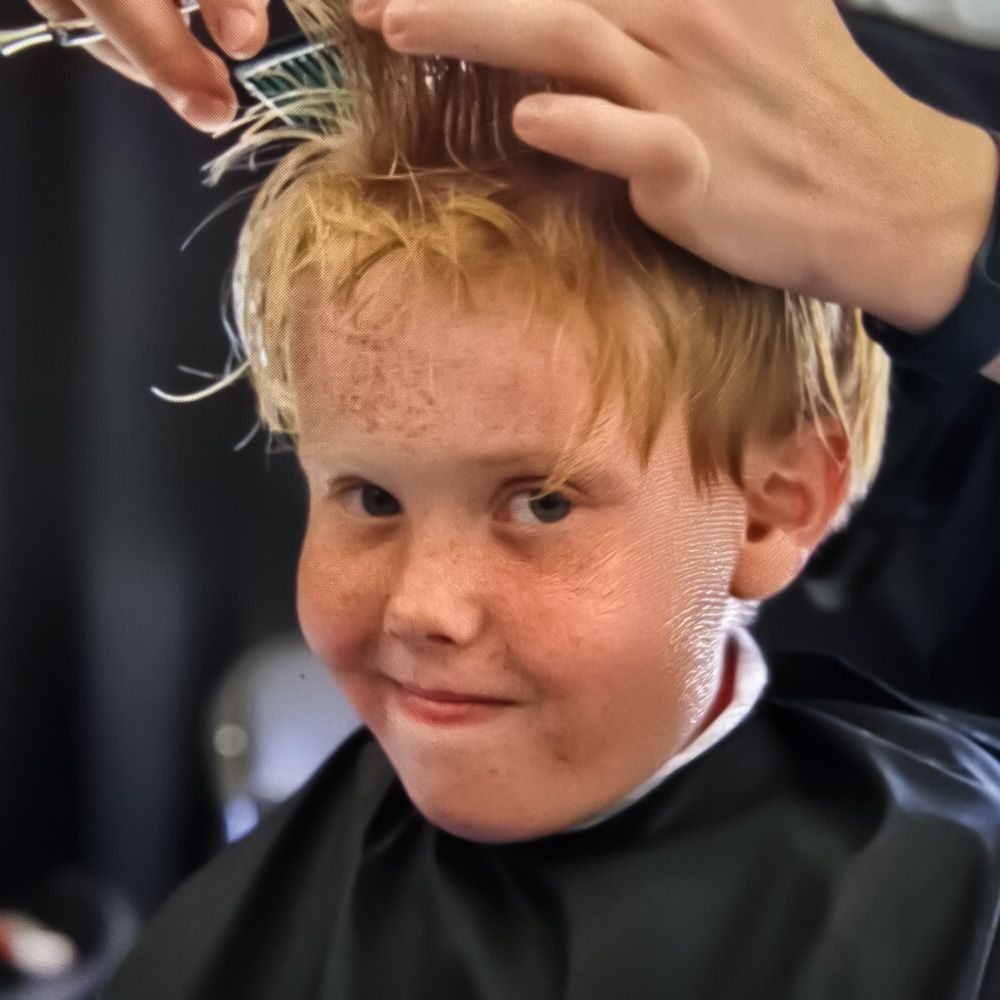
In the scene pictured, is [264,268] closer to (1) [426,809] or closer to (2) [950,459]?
(1) [426,809]

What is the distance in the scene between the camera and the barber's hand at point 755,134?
562mm

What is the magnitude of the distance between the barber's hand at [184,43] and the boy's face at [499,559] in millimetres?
170

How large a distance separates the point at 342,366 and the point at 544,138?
19 centimetres

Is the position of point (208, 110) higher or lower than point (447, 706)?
higher

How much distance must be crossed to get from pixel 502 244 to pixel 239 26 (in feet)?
0.76

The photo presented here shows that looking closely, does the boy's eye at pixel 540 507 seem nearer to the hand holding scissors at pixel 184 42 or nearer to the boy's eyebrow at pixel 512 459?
the boy's eyebrow at pixel 512 459

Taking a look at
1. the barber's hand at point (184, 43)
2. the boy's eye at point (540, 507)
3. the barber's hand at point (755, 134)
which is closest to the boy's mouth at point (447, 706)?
the boy's eye at point (540, 507)

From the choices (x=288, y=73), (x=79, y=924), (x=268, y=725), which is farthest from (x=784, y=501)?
(x=79, y=924)

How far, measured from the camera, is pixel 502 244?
0.65 meters

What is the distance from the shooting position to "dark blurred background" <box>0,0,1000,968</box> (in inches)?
38.9

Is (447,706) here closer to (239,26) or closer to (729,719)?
(729,719)

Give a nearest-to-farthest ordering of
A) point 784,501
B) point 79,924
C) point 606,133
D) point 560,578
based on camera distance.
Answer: point 606,133, point 560,578, point 784,501, point 79,924

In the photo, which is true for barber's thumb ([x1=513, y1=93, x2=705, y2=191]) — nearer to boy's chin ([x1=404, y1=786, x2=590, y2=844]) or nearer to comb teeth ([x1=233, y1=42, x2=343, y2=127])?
comb teeth ([x1=233, y1=42, x2=343, y2=127])

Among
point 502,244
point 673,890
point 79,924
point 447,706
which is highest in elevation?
point 502,244
